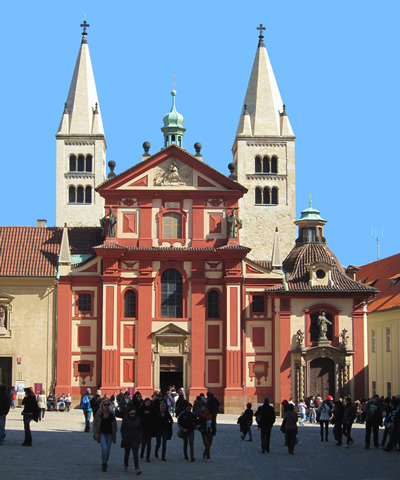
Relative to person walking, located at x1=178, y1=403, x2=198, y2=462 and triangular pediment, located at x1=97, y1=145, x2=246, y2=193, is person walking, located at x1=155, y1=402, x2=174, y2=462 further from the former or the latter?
triangular pediment, located at x1=97, y1=145, x2=246, y2=193

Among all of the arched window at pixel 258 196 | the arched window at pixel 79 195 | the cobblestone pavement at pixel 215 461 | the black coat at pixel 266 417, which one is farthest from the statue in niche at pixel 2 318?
the arched window at pixel 258 196

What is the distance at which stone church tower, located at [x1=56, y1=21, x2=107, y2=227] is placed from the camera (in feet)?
265

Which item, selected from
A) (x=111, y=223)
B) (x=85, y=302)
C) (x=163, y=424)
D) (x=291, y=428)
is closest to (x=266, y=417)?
(x=291, y=428)

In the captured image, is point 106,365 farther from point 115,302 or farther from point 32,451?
point 32,451

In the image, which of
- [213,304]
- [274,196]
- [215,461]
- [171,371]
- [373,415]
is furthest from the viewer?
[274,196]

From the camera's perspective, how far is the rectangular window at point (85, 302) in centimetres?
5438

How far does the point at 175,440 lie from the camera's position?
3459cm

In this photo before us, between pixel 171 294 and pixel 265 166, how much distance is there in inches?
1128

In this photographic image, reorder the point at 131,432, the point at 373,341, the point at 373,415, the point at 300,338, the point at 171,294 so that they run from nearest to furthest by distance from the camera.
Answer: the point at 131,432 → the point at 373,415 → the point at 300,338 → the point at 171,294 → the point at 373,341

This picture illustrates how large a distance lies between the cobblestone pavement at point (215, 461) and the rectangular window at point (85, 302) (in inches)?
726

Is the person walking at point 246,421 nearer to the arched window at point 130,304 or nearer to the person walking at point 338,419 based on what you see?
the person walking at point 338,419

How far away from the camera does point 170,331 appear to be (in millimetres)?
53969

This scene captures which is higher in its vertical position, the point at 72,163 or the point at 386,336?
the point at 72,163

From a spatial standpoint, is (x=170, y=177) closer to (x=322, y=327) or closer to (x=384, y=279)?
(x=322, y=327)
